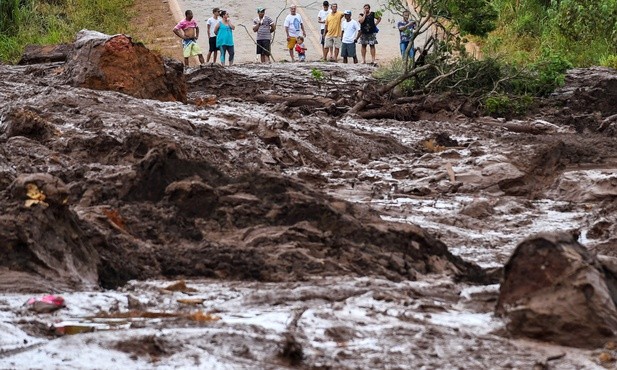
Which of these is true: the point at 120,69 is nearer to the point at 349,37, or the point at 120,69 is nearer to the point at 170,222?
the point at 170,222

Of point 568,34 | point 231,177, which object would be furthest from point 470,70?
point 231,177

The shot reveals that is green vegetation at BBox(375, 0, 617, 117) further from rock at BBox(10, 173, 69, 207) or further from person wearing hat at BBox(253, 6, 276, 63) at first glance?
rock at BBox(10, 173, 69, 207)

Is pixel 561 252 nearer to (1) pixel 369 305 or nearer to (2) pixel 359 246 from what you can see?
(1) pixel 369 305

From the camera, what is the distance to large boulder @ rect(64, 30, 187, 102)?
13758 millimetres

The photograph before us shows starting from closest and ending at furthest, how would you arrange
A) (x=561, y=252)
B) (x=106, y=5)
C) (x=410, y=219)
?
1. (x=561, y=252)
2. (x=410, y=219)
3. (x=106, y=5)

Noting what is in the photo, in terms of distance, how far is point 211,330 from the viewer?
5.08m

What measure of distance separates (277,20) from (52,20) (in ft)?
18.8

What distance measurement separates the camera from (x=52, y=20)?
87.8 ft

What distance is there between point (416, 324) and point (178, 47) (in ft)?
73.5

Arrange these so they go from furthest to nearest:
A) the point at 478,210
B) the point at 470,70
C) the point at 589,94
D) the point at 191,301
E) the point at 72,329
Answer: the point at 589,94
the point at 470,70
the point at 478,210
the point at 191,301
the point at 72,329

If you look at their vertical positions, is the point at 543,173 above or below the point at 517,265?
below

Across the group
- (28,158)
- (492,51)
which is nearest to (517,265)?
(28,158)

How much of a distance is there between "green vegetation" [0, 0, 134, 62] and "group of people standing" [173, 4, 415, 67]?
9.63 feet

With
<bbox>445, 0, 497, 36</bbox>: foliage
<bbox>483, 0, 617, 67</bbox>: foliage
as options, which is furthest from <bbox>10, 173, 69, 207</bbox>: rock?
<bbox>483, 0, 617, 67</bbox>: foliage
